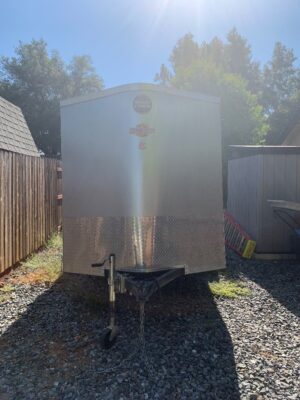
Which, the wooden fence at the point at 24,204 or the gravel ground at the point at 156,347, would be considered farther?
the wooden fence at the point at 24,204

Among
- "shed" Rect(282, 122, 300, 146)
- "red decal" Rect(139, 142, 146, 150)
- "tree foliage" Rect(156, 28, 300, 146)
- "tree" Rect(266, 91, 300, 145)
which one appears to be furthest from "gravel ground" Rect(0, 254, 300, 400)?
"tree" Rect(266, 91, 300, 145)

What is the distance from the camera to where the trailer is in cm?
366

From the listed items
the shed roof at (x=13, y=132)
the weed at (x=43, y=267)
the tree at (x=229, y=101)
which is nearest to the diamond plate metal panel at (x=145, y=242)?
the weed at (x=43, y=267)

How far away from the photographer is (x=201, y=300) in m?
4.70

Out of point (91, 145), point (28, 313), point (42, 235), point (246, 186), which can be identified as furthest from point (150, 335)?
point (246, 186)

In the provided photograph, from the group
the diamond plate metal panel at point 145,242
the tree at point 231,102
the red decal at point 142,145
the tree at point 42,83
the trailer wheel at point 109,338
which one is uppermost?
the tree at point 42,83

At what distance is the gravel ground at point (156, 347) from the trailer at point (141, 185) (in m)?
0.44

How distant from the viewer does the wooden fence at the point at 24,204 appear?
18.3 ft

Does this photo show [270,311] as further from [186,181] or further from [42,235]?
[42,235]

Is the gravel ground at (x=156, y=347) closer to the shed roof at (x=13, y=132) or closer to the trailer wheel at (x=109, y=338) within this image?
the trailer wheel at (x=109, y=338)

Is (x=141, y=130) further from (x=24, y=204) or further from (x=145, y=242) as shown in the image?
(x=24, y=204)

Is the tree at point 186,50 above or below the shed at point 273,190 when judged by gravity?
above

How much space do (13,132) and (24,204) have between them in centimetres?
370

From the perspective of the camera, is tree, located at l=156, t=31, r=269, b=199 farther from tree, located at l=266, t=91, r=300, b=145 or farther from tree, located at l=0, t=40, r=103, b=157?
tree, located at l=0, t=40, r=103, b=157
